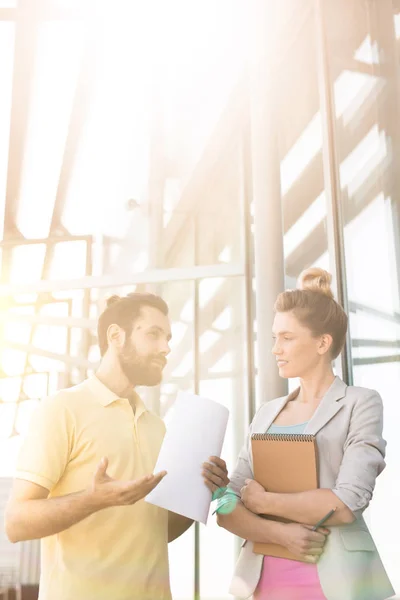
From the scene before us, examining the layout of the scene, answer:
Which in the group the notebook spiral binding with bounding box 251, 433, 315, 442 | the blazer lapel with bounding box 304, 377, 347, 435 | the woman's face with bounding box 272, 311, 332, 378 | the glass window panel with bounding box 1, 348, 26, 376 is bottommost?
the notebook spiral binding with bounding box 251, 433, 315, 442

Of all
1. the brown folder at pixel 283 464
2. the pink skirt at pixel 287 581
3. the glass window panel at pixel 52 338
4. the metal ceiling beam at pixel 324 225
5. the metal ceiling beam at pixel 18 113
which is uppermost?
the metal ceiling beam at pixel 18 113

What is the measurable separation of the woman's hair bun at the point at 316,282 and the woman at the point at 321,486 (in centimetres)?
4

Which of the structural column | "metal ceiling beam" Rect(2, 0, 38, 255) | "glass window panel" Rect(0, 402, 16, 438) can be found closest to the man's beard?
the structural column

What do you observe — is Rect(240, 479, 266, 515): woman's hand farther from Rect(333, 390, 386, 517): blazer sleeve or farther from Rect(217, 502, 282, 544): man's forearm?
Rect(333, 390, 386, 517): blazer sleeve

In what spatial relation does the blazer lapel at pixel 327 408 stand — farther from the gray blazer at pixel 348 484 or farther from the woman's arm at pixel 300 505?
the woman's arm at pixel 300 505

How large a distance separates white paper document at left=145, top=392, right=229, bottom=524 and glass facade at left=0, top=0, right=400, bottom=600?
972mm

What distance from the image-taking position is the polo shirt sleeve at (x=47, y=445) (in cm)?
204

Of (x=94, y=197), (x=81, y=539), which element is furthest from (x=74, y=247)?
(x=81, y=539)

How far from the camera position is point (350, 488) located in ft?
5.89

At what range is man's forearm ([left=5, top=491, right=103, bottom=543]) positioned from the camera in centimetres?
191

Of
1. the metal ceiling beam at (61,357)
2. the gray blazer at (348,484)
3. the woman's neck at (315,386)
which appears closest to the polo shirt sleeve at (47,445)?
the gray blazer at (348,484)

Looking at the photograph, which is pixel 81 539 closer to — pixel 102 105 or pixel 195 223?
pixel 195 223

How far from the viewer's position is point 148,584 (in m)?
2.06

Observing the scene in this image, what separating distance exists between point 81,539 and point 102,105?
473 centimetres
